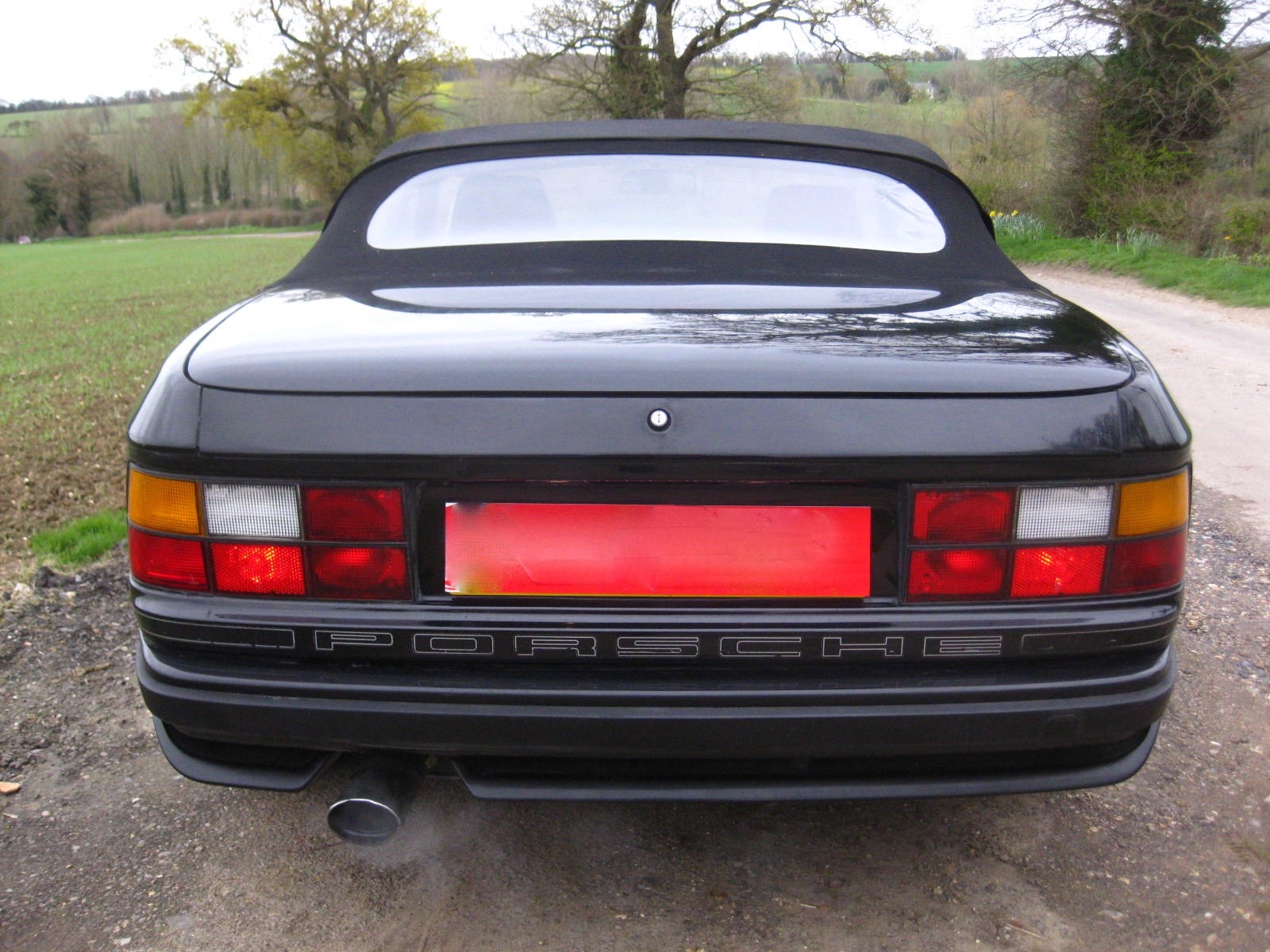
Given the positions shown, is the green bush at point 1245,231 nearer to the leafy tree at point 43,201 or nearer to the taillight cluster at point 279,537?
the taillight cluster at point 279,537

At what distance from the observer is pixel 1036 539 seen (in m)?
1.66

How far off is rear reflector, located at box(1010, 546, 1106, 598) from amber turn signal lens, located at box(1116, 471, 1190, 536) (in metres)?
0.06

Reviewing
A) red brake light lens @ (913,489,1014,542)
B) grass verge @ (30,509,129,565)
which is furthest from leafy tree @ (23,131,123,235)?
red brake light lens @ (913,489,1014,542)

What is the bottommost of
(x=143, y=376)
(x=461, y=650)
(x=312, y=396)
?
(x=143, y=376)

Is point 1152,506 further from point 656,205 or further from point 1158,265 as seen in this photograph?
point 1158,265

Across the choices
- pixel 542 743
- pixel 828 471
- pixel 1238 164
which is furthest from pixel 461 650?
pixel 1238 164

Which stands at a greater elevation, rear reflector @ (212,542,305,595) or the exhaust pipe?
rear reflector @ (212,542,305,595)

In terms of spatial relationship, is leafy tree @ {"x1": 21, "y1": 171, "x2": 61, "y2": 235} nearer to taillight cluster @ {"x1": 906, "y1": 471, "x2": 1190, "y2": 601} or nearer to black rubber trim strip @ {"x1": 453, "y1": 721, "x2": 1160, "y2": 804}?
black rubber trim strip @ {"x1": 453, "y1": 721, "x2": 1160, "y2": 804}

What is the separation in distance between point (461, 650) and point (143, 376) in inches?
356

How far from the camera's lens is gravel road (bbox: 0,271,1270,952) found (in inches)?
75.6

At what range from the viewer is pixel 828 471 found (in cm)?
159

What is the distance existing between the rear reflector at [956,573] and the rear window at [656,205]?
1068 millimetres

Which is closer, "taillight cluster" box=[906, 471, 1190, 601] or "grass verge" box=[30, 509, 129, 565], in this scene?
"taillight cluster" box=[906, 471, 1190, 601]

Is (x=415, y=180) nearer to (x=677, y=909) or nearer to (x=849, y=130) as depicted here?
(x=849, y=130)
